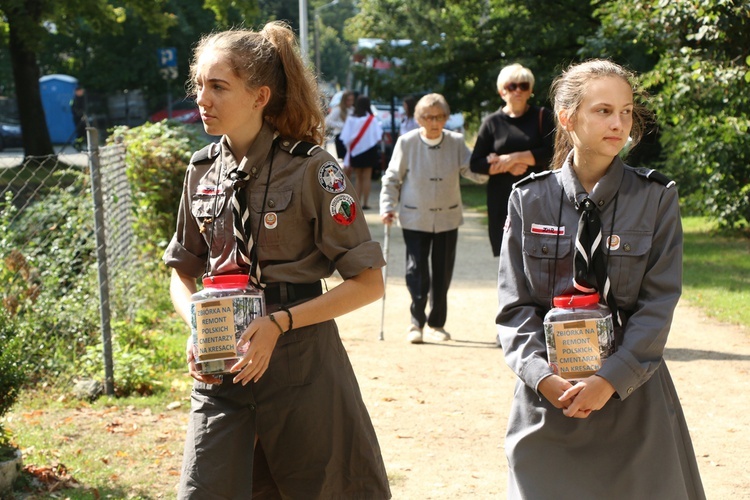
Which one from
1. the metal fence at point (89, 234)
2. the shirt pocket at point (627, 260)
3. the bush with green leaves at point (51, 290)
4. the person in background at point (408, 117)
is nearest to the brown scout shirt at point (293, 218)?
the shirt pocket at point (627, 260)

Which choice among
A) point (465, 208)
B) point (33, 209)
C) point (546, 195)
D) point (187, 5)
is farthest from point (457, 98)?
point (187, 5)

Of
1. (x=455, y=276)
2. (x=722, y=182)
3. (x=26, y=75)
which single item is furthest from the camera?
(x=26, y=75)

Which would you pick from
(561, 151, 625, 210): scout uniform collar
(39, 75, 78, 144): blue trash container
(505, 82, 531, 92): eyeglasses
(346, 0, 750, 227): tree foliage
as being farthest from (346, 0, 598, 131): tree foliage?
(39, 75, 78, 144): blue trash container

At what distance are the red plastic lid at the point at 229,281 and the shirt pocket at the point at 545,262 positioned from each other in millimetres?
831

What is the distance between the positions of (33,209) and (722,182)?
26.8 feet

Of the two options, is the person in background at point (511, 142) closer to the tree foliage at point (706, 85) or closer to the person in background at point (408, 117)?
the tree foliage at point (706, 85)

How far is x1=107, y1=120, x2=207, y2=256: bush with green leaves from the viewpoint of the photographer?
10.5 metres

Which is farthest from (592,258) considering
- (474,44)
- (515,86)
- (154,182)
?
(474,44)

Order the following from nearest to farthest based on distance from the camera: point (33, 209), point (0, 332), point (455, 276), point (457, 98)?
point (0, 332) → point (33, 209) → point (455, 276) → point (457, 98)

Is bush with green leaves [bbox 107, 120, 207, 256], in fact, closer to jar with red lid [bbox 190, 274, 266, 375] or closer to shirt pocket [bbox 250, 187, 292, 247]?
shirt pocket [bbox 250, 187, 292, 247]

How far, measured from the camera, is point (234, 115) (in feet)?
10.5

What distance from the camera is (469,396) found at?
7035mm

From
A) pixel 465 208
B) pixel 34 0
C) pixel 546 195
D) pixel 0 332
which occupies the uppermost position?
pixel 34 0

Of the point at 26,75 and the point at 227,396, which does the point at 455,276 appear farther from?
the point at 26,75
